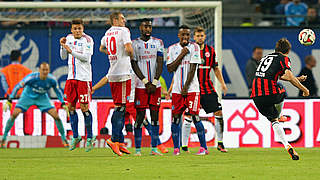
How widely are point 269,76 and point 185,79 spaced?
62.5 inches

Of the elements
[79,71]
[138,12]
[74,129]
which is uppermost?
[138,12]

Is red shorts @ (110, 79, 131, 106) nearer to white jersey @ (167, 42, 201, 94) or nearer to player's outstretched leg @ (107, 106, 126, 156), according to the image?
player's outstretched leg @ (107, 106, 126, 156)

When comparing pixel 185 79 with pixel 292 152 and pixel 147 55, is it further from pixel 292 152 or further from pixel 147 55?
pixel 292 152

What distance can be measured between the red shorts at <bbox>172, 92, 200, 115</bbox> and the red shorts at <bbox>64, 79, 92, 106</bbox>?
153 cm

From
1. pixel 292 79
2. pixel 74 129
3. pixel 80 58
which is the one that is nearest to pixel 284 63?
pixel 292 79

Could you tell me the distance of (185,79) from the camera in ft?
38.3

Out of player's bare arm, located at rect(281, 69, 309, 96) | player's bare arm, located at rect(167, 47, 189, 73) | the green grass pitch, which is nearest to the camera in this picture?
the green grass pitch

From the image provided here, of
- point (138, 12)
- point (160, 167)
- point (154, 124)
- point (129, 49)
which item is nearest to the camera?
point (160, 167)

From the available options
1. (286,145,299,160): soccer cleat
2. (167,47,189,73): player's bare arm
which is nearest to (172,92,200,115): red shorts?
(167,47,189,73): player's bare arm

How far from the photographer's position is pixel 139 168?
8852 millimetres

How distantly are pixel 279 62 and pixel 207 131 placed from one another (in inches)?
181

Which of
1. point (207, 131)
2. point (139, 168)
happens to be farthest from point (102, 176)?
point (207, 131)

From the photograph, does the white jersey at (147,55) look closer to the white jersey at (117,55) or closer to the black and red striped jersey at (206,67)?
the white jersey at (117,55)

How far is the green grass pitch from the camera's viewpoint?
7953mm
